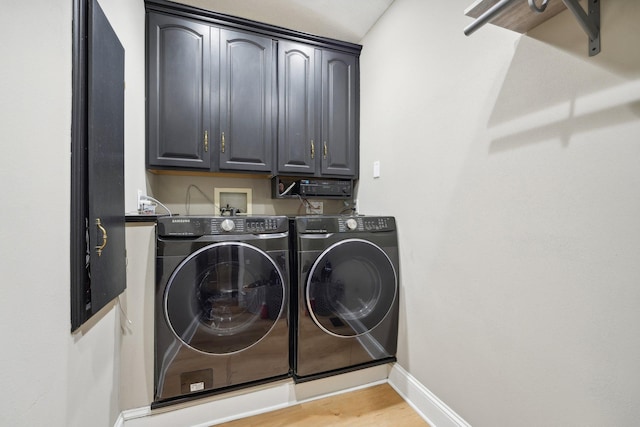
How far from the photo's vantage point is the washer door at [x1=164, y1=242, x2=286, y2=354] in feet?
4.22

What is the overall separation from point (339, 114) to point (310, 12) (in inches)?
27.9

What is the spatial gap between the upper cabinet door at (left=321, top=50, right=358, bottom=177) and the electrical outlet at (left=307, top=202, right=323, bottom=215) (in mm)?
399

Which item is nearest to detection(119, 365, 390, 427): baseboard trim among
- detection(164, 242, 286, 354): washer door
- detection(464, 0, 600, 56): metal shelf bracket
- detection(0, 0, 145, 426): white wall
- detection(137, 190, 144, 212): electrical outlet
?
detection(164, 242, 286, 354): washer door

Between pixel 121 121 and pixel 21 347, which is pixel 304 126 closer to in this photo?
pixel 121 121

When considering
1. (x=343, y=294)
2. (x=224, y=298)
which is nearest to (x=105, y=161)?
(x=224, y=298)

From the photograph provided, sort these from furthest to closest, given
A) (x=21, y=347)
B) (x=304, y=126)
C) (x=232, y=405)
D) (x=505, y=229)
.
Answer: (x=304, y=126)
(x=232, y=405)
(x=505, y=229)
(x=21, y=347)

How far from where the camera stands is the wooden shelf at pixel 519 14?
0.83 metres

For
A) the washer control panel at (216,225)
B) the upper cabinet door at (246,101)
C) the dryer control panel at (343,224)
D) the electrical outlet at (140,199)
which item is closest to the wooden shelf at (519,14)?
the dryer control panel at (343,224)

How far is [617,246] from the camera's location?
75cm

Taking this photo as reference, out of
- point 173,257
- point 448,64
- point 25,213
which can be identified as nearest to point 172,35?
point 173,257

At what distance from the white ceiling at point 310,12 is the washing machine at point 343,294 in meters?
1.44

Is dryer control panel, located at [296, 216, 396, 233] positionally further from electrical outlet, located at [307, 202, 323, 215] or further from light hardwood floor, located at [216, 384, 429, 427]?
light hardwood floor, located at [216, 384, 429, 427]

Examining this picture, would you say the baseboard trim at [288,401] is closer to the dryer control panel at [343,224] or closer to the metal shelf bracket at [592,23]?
the dryer control panel at [343,224]

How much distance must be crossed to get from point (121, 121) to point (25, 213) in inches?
27.7
